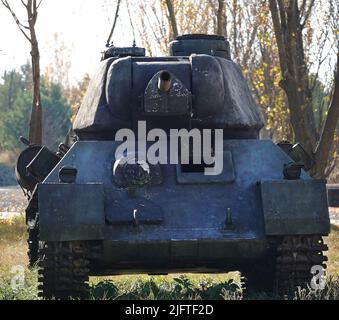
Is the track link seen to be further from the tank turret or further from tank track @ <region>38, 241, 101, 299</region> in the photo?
the tank turret

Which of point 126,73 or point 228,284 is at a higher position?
point 126,73

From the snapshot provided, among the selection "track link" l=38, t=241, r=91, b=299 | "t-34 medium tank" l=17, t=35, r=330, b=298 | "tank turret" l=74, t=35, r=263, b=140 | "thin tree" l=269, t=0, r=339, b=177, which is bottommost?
"track link" l=38, t=241, r=91, b=299

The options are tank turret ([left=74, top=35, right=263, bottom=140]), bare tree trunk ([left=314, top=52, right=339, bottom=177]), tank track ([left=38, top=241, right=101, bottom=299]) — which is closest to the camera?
tank track ([left=38, top=241, right=101, bottom=299])

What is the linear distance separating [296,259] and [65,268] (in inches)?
84.9

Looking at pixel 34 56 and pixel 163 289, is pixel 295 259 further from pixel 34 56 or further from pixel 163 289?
pixel 34 56

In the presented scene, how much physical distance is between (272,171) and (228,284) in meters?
1.23

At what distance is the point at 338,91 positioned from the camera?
1927 centimetres

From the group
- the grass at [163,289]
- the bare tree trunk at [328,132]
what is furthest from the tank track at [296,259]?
the bare tree trunk at [328,132]

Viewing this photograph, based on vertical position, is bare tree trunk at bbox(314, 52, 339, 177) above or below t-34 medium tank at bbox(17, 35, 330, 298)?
above

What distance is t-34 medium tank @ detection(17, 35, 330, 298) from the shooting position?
9.95m

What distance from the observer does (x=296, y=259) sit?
10.1m

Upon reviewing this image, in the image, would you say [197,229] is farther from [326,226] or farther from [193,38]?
[193,38]

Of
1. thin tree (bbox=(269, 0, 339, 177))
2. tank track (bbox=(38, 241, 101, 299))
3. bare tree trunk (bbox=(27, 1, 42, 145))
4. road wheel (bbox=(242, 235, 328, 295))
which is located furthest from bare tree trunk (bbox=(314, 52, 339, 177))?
tank track (bbox=(38, 241, 101, 299))
